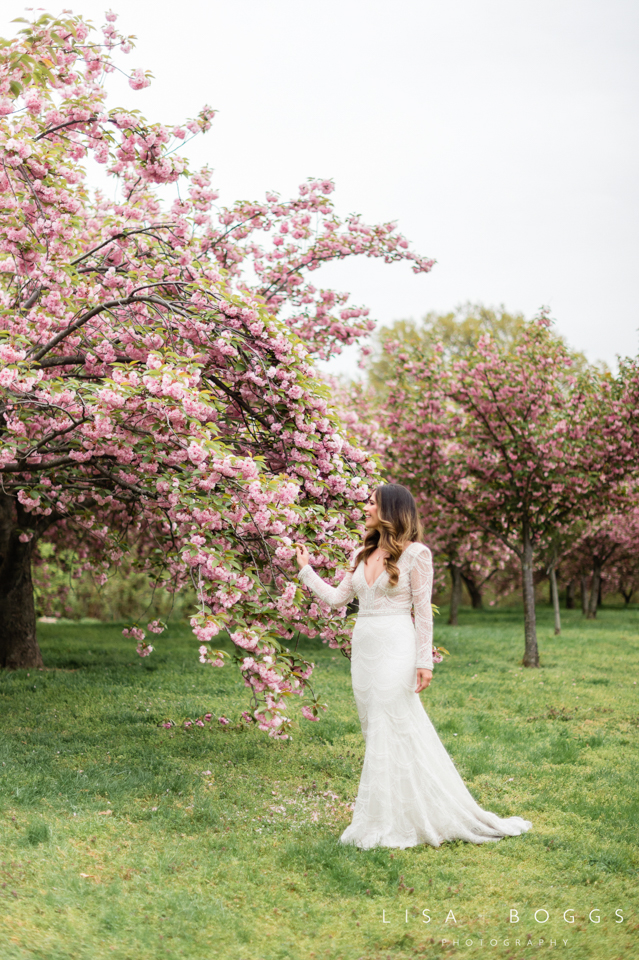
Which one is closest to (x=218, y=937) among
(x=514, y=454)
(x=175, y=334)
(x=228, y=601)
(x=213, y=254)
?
(x=228, y=601)

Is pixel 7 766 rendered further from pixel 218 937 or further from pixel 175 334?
pixel 175 334

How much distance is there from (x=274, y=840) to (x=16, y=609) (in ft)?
22.8

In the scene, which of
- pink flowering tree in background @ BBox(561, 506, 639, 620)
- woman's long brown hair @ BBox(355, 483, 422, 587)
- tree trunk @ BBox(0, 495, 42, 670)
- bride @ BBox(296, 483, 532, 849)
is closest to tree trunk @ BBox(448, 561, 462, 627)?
pink flowering tree in background @ BBox(561, 506, 639, 620)

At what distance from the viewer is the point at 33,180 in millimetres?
5941

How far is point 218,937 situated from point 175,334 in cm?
408

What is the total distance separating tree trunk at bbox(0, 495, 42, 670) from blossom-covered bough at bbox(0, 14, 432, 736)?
3.00m

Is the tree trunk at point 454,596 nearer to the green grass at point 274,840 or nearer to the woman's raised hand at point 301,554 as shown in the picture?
the green grass at point 274,840

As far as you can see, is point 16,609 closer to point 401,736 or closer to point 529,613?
point 401,736

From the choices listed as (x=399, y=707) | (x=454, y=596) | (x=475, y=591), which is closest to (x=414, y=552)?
(x=399, y=707)

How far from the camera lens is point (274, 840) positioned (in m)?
4.59

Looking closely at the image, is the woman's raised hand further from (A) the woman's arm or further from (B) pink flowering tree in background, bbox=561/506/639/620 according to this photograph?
(B) pink flowering tree in background, bbox=561/506/639/620

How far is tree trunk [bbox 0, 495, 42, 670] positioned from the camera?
1023cm

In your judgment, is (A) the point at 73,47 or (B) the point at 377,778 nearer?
(B) the point at 377,778

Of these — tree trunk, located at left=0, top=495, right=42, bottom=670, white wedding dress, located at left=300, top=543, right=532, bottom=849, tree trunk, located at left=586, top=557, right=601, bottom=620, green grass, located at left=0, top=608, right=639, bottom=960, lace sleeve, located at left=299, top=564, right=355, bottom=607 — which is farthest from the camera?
tree trunk, located at left=586, top=557, right=601, bottom=620
